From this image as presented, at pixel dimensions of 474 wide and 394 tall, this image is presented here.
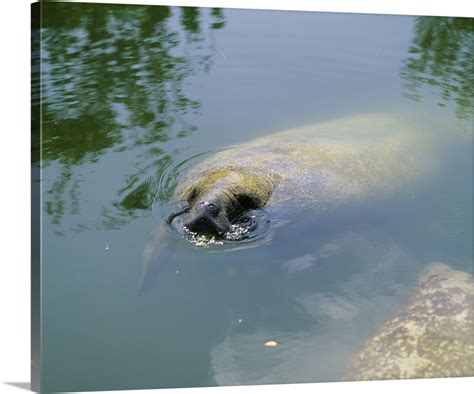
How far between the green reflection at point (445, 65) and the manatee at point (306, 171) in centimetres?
57

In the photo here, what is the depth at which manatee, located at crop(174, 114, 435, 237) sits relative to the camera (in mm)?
6434

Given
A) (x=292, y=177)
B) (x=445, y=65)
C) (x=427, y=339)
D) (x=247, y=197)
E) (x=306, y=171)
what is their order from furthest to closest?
(x=445, y=65)
(x=306, y=171)
(x=292, y=177)
(x=247, y=197)
(x=427, y=339)

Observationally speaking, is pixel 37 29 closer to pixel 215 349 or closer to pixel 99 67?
pixel 215 349

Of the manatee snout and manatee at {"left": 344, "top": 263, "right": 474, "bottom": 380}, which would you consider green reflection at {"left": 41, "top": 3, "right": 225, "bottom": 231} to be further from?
manatee at {"left": 344, "top": 263, "right": 474, "bottom": 380}

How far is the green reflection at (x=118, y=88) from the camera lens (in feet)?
23.2

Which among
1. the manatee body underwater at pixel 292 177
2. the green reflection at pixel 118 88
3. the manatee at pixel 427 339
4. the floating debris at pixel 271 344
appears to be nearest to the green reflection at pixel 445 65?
the manatee body underwater at pixel 292 177

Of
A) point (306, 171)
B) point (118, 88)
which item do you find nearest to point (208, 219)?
point (306, 171)

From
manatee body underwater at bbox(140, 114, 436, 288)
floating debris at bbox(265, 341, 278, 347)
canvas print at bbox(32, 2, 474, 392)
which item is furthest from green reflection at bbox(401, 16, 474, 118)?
floating debris at bbox(265, 341, 278, 347)

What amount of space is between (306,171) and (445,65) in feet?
7.87

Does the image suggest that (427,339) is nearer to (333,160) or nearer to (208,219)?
(208,219)

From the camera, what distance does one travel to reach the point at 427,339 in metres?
5.02

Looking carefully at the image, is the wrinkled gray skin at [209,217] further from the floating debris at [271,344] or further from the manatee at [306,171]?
the floating debris at [271,344]

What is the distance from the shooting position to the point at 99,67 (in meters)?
8.47
